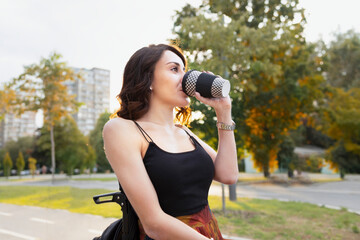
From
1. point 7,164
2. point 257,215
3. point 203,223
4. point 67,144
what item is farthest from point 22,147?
point 203,223

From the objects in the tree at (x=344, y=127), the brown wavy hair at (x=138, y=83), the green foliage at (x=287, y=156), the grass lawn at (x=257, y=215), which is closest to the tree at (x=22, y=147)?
the grass lawn at (x=257, y=215)

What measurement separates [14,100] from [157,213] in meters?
5.00

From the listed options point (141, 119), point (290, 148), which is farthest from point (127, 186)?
point (290, 148)

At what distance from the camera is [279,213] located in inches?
210

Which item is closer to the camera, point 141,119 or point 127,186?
point 127,186

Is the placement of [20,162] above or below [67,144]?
Answer: below

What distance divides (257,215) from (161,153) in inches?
181

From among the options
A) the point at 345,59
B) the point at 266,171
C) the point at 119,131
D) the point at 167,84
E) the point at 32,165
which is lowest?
the point at 266,171

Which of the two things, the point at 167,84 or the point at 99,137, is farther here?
the point at 99,137

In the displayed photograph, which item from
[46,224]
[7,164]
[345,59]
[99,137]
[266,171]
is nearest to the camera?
[99,137]

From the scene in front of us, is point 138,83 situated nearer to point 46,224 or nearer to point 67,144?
point 46,224

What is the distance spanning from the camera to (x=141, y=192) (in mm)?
764

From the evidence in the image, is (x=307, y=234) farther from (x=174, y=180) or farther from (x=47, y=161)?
(x=47, y=161)

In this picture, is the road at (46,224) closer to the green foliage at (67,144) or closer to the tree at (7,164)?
the tree at (7,164)
